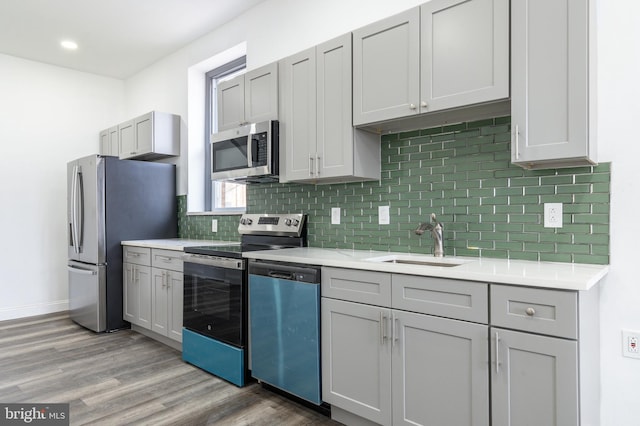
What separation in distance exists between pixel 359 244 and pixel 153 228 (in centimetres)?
260

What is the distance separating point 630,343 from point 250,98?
2784 mm

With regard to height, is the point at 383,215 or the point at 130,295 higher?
the point at 383,215

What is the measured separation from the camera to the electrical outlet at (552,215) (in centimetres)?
200

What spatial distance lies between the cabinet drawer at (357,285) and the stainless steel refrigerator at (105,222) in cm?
280

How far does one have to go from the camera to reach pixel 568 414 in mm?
A: 1453

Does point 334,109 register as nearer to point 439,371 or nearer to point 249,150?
point 249,150

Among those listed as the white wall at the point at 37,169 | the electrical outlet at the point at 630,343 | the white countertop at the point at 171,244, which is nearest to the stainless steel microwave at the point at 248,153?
the white countertop at the point at 171,244

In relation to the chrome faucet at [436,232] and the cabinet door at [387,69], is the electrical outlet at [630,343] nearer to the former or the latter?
the chrome faucet at [436,232]

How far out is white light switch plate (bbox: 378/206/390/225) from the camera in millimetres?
2684

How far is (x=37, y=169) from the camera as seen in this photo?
16.0 feet

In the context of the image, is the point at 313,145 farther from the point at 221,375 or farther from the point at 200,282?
the point at 221,375

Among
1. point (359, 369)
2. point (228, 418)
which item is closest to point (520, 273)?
point (359, 369)

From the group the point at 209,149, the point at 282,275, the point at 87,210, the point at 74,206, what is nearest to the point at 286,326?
the point at 282,275

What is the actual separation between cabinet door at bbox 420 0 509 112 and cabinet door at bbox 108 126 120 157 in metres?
4.16
